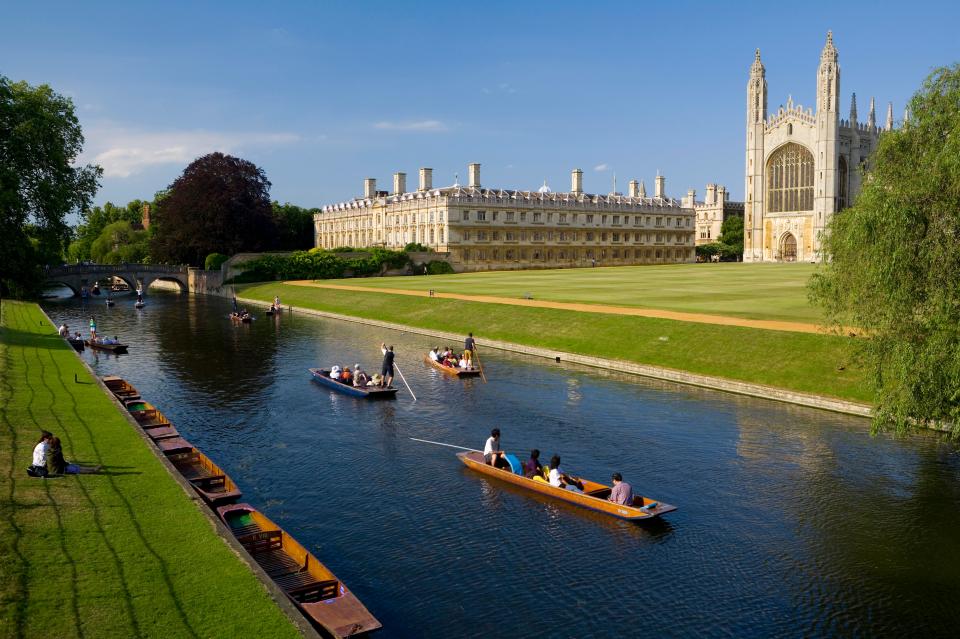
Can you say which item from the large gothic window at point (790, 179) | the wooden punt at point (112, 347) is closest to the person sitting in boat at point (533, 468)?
the wooden punt at point (112, 347)

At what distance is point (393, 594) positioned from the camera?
14.0 m

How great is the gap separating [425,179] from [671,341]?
91.1 metres

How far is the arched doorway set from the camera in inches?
4872

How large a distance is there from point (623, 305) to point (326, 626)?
3875cm

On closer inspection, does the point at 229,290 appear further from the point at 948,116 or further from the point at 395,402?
the point at 948,116

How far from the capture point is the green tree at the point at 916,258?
18016 mm

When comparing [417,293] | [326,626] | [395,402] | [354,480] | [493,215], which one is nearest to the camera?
[326,626]

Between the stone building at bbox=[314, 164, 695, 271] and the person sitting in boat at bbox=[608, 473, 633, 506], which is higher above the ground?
the stone building at bbox=[314, 164, 695, 271]

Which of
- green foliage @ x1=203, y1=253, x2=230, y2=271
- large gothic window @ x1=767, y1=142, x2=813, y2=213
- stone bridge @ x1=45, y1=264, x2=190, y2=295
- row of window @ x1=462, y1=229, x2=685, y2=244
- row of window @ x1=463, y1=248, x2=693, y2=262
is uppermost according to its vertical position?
large gothic window @ x1=767, y1=142, x2=813, y2=213

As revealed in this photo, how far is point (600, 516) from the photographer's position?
1788 cm

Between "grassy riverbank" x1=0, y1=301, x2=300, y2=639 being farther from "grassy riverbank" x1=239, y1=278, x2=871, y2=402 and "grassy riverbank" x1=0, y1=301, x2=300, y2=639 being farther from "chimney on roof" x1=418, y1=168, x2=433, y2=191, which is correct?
"chimney on roof" x1=418, y1=168, x2=433, y2=191

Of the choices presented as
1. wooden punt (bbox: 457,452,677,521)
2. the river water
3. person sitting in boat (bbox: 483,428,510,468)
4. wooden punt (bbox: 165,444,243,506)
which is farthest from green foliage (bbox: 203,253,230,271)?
person sitting in boat (bbox: 483,428,510,468)

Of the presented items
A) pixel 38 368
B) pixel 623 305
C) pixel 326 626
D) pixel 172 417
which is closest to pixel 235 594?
pixel 326 626

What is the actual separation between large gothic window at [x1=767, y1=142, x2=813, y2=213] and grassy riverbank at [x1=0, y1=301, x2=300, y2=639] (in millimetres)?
120684
